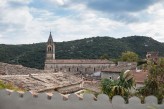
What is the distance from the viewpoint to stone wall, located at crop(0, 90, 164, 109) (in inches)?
329

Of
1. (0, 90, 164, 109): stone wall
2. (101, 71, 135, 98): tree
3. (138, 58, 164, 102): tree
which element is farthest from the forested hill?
(0, 90, 164, 109): stone wall

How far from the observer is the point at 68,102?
30.0 feet

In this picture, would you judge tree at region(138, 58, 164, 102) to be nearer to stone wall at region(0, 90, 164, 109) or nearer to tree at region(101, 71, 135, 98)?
stone wall at region(0, 90, 164, 109)

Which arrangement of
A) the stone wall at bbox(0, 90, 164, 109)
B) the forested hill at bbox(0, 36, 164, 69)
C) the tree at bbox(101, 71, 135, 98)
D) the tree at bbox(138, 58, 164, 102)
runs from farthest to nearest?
the forested hill at bbox(0, 36, 164, 69) < the tree at bbox(101, 71, 135, 98) < the tree at bbox(138, 58, 164, 102) < the stone wall at bbox(0, 90, 164, 109)

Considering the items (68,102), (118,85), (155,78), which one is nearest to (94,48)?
(118,85)

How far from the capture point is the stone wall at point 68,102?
8352 millimetres

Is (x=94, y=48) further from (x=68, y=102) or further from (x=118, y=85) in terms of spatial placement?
(x=68, y=102)

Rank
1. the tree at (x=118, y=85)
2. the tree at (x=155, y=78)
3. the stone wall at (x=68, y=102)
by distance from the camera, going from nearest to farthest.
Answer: the stone wall at (x=68, y=102) → the tree at (x=155, y=78) → the tree at (x=118, y=85)

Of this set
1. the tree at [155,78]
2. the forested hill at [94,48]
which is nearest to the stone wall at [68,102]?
the tree at [155,78]

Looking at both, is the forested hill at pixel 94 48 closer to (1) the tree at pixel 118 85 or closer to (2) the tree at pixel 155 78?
(1) the tree at pixel 118 85

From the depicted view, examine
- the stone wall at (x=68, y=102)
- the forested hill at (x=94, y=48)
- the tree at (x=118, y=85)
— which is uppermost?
the forested hill at (x=94, y=48)

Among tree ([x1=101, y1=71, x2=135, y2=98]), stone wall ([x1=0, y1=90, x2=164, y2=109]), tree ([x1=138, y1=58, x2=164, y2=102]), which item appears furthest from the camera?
tree ([x1=101, y1=71, x2=135, y2=98])

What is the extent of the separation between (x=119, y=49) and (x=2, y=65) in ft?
447

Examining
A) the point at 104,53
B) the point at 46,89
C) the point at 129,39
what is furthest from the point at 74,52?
the point at 46,89
